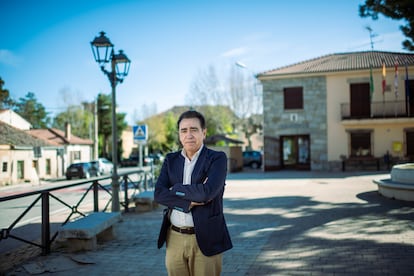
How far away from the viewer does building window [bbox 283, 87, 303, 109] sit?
2236 cm

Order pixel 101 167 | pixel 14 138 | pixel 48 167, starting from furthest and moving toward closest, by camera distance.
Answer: pixel 48 167 < pixel 101 167 < pixel 14 138

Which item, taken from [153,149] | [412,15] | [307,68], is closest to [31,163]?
[307,68]

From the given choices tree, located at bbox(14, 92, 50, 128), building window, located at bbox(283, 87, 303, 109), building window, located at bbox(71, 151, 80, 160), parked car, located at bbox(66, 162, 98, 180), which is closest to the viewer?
building window, located at bbox(283, 87, 303, 109)

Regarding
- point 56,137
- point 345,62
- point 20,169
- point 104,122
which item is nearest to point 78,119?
point 104,122

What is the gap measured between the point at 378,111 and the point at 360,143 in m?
2.12

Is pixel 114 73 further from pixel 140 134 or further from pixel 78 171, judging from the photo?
pixel 78 171

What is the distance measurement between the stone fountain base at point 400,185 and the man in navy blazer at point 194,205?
295 inches

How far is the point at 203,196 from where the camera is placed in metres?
2.53

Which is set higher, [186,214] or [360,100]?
[360,100]

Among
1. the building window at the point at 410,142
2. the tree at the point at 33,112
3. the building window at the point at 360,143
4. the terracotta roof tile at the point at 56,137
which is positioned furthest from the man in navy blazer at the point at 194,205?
the tree at the point at 33,112

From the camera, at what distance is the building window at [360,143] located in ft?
70.3

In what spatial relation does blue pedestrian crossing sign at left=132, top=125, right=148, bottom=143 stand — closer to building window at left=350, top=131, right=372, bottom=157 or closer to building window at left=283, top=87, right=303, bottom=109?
building window at left=283, top=87, right=303, bottom=109

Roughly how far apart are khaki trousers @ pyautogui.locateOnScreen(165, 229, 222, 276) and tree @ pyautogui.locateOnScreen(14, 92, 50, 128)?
5761 cm

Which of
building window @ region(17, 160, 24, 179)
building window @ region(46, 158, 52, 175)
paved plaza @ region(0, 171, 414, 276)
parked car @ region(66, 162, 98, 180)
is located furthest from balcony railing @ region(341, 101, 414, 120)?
building window @ region(46, 158, 52, 175)
